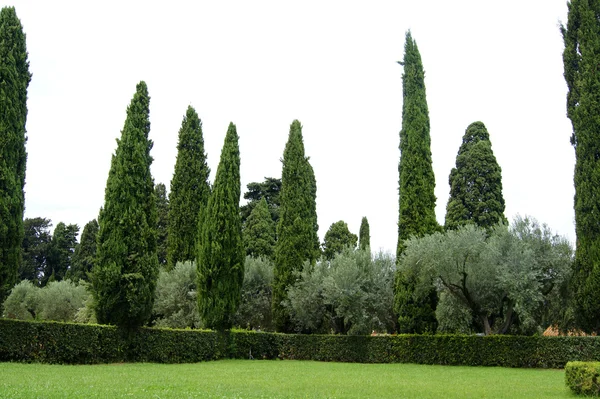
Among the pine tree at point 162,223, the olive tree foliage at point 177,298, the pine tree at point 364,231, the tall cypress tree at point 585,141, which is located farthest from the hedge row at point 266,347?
the pine tree at point 364,231

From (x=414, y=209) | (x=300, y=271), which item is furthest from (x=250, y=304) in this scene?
(x=414, y=209)

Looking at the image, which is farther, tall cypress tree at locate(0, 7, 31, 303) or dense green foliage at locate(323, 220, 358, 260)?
dense green foliage at locate(323, 220, 358, 260)

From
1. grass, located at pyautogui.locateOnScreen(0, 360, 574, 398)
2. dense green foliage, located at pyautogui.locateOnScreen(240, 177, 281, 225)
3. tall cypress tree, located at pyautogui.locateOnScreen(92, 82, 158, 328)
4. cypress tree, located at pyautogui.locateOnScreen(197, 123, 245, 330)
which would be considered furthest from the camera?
dense green foliage, located at pyautogui.locateOnScreen(240, 177, 281, 225)

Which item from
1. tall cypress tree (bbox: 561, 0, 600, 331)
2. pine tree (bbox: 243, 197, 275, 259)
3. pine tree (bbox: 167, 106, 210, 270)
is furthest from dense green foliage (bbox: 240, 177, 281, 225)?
tall cypress tree (bbox: 561, 0, 600, 331)

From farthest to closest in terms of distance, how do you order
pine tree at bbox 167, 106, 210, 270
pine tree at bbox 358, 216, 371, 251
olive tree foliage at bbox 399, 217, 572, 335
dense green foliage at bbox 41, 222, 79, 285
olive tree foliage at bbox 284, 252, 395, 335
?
dense green foliage at bbox 41, 222, 79, 285
pine tree at bbox 358, 216, 371, 251
pine tree at bbox 167, 106, 210, 270
olive tree foliage at bbox 284, 252, 395, 335
olive tree foliage at bbox 399, 217, 572, 335

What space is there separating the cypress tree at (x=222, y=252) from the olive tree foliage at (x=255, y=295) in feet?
15.3

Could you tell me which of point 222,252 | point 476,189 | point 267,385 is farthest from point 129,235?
point 476,189

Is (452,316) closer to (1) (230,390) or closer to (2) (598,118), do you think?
(2) (598,118)

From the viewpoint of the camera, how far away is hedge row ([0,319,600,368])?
63.4 ft

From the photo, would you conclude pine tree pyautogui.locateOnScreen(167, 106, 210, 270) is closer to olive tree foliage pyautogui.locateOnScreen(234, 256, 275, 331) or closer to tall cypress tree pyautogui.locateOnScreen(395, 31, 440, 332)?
olive tree foliage pyautogui.locateOnScreen(234, 256, 275, 331)

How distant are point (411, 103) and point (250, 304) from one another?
1516 cm

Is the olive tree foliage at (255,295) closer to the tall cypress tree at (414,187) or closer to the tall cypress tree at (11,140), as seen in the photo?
the tall cypress tree at (414,187)

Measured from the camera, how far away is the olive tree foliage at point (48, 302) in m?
40.4

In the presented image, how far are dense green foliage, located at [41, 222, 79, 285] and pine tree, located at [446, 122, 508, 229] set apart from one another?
41.9 metres
